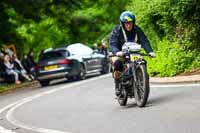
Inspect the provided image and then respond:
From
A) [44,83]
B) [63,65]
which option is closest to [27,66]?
[44,83]

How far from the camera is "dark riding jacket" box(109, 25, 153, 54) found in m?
13.2

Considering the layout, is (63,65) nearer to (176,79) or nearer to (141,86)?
(176,79)

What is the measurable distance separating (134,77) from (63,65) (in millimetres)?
16097

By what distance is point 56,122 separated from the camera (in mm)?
12688

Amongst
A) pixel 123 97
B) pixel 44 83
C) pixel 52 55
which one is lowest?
pixel 44 83

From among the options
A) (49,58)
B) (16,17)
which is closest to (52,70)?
(49,58)

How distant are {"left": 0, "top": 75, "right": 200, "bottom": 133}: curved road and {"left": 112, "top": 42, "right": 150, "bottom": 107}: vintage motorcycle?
0.25 metres

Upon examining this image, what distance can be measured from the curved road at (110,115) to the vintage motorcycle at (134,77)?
0.83 feet

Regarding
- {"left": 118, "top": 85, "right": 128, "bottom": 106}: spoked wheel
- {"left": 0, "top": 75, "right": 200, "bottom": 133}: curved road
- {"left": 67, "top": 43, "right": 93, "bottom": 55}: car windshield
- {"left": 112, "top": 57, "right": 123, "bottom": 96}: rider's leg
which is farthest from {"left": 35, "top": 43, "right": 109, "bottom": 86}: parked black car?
{"left": 112, "top": 57, "right": 123, "bottom": 96}: rider's leg

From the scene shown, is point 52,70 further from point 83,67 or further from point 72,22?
point 72,22

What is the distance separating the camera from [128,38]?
13273mm

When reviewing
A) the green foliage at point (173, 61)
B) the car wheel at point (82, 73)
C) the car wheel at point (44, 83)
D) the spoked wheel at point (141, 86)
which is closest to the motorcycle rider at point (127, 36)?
the spoked wheel at point (141, 86)

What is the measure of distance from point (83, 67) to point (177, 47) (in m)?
10.5

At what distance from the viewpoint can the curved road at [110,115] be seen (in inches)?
419
